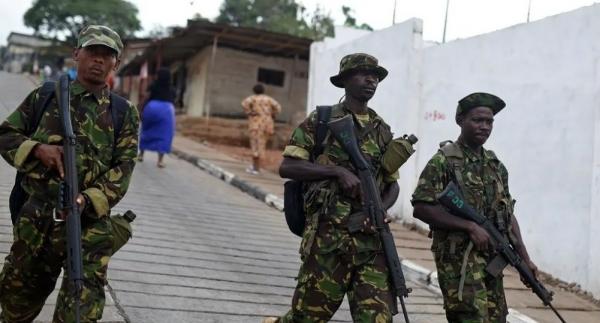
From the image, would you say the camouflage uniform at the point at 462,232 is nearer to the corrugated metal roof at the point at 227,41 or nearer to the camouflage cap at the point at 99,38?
the camouflage cap at the point at 99,38

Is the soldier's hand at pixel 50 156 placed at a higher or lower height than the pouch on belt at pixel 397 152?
lower

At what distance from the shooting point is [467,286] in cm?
320

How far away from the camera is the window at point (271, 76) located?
65.5ft

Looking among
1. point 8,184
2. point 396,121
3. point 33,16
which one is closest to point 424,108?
point 396,121

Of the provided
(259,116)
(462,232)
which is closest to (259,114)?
(259,116)

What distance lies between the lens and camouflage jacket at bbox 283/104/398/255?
9.66 ft

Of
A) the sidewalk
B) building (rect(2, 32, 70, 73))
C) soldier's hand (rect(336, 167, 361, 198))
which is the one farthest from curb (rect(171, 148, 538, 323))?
building (rect(2, 32, 70, 73))

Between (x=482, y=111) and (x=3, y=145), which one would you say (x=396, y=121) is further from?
(x=3, y=145)

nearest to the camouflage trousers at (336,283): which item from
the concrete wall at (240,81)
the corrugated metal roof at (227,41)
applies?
the corrugated metal roof at (227,41)

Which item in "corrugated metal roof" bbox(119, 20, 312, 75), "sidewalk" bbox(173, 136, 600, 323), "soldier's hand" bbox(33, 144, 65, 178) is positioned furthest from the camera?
"corrugated metal roof" bbox(119, 20, 312, 75)

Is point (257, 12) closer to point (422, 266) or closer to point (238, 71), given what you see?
point (238, 71)

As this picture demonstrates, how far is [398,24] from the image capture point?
30.6 ft

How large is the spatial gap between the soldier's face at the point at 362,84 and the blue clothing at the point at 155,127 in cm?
792

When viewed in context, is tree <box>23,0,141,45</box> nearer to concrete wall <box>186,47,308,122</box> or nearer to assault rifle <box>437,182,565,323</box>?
concrete wall <box>186,47,308,122</box>
